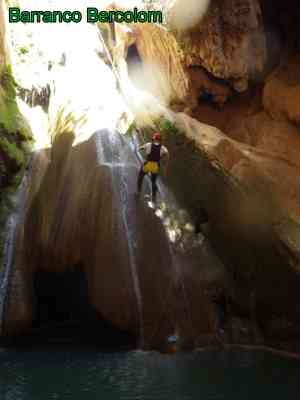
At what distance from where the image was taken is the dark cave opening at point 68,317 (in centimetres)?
1403

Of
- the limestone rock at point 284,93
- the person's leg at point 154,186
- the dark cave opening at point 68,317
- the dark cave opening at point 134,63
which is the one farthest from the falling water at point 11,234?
the dark cave opening at point 134,63

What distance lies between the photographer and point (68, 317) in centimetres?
1559

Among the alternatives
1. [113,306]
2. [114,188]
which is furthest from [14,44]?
[113,306]

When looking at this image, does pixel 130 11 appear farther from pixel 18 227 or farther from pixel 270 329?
pixel 270 329

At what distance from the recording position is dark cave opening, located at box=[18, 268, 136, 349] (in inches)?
552

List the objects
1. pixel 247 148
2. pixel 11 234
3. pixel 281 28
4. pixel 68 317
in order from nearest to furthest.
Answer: pixel 11 234 → pixel 68 317 → pixel 247 148 → pixel 281 28

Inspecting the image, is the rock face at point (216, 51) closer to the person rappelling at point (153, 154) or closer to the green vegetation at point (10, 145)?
the person rappelling at point (153, 154)

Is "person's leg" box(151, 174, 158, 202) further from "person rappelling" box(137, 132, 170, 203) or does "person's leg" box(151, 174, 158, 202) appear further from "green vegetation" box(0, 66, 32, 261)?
"green vegetation" box(0, 66, 32, 261)

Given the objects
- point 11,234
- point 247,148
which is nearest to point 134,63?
point 247,148

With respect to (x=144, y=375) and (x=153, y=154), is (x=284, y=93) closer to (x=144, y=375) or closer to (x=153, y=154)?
(x=153, y=154)

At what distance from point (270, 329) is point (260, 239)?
214cm

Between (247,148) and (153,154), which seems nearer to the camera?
(153,154)

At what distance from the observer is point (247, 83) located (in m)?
17.2

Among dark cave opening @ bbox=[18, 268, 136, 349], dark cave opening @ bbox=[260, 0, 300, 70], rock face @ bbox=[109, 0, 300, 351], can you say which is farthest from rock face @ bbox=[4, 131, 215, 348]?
dark cave opening @ bbox=[260, 0, 300, 70]
